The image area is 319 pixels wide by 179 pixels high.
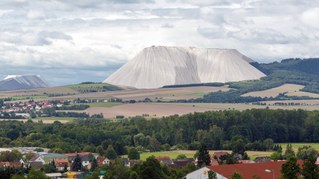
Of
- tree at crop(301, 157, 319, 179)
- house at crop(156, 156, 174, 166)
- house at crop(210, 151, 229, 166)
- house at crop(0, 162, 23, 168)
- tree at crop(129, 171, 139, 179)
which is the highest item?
tree at crop(301, 157, 319, 179)

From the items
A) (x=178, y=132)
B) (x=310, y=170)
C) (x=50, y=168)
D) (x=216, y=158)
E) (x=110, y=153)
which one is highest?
(x=310, y=170)

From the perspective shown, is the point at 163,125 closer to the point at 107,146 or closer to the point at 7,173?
the point at 107,146

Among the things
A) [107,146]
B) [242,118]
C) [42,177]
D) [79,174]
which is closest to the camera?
[42,177]

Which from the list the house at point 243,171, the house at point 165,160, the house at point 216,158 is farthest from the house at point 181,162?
the house at point 243,171

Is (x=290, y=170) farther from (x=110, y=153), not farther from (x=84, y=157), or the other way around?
(x=110, y=153)

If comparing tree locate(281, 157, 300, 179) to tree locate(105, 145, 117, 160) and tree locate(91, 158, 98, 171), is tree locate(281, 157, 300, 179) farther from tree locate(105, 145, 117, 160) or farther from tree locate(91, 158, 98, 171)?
tree locate(105, 145, 117, 160)

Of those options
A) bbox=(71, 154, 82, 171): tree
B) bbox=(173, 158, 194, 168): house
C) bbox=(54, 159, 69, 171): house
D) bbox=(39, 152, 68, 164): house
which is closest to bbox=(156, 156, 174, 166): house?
bbox=(173, 158, 194, 168): house

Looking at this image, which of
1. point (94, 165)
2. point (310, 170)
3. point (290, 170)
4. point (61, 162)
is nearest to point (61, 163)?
point (61, 162)

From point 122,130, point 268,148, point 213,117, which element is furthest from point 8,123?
point 268,148
